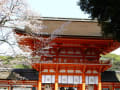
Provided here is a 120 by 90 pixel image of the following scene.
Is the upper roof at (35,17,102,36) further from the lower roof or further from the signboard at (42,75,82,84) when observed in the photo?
the lower roof

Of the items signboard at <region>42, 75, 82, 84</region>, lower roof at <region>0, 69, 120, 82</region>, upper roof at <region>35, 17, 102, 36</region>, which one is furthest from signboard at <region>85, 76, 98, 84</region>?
upper roof at <region>35, 17, 102, 36</region>

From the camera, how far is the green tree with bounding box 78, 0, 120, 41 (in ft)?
19.2

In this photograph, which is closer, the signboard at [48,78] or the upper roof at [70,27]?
the upper roof at [70,27]

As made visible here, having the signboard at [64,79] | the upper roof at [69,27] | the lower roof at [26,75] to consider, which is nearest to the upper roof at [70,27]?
the upper roof at [69,27]

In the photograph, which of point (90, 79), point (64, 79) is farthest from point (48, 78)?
point (90, 79)

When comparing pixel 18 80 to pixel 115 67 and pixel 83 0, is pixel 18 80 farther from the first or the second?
pixel 115 67

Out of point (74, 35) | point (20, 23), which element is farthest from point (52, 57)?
point (20, 23)

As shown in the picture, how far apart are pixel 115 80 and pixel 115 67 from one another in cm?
2710

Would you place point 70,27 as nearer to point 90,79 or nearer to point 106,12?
point 90,79

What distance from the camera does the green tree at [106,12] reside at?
5.84 metres

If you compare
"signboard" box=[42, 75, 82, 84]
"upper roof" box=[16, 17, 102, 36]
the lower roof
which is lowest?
"signboard" box=[42, 75, 82, 84]

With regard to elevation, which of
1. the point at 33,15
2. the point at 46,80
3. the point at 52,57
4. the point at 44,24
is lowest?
the point at 46,80

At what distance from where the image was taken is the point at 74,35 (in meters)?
13.1

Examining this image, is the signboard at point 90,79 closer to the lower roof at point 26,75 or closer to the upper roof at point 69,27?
the lower roof at point 26,75
